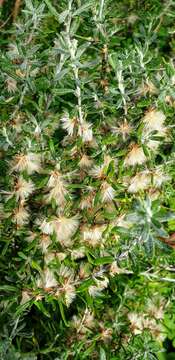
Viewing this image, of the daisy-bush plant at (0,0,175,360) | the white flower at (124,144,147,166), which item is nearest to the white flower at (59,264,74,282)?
the daisy-bush plant at (0,0,175,360)

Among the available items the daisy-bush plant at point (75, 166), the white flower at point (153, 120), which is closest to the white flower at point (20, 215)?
the daisy-bush plant at point (75, 166)

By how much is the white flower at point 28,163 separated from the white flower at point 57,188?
3.3 inches

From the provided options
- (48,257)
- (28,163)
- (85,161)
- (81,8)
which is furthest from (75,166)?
(81,8)

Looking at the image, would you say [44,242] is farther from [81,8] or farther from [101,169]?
[81,8]

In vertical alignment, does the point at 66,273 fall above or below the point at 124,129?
below

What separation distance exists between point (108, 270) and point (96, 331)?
49 centimetres

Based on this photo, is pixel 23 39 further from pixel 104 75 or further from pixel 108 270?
pixel 108 270

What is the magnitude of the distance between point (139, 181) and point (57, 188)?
13.3 inches

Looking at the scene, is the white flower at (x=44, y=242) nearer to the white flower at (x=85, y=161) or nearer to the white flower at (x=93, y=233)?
the white flower at (x=93, y=233)

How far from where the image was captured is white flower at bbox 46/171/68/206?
201 centimetres

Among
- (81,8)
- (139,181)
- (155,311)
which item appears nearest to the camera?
(81,8)

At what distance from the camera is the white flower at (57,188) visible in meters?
2.01

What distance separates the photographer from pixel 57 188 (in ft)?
6.66

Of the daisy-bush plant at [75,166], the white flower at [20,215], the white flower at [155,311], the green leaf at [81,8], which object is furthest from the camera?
the white flower at [155,311]
